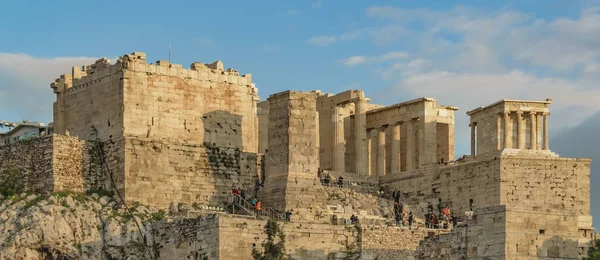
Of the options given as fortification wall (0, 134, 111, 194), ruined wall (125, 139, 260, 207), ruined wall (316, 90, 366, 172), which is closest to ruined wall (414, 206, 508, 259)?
ruined wall (125, 139, 260, 207)

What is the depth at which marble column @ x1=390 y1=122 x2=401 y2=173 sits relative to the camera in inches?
3535

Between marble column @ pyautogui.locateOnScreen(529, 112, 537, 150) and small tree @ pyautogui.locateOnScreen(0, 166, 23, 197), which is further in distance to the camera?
marble column @ pyautogui.locateOnScreen(529, 112, 537, 150)

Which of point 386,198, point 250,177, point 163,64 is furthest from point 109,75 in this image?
point 386,198

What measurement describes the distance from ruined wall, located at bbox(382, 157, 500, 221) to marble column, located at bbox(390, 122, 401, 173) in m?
2.89

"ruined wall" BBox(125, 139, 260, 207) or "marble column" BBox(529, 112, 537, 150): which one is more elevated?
"marble column" BBox(529, 112, 537, 150)

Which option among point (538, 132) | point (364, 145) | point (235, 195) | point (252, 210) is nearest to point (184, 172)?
point (235, 195)

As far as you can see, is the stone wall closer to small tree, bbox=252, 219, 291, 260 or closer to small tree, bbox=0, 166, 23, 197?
small tree, bbox=0, 166, 23, 197

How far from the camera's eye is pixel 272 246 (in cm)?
7531

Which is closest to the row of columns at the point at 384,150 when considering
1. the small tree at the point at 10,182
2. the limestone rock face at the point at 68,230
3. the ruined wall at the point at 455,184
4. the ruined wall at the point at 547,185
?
the ruined wall at the point at 455,184

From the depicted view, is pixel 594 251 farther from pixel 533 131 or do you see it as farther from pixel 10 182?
pixel 10 182

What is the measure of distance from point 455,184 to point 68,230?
16.9 metres

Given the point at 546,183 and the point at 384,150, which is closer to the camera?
the point at 546,183

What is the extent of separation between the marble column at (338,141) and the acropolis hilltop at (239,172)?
3.32 metres

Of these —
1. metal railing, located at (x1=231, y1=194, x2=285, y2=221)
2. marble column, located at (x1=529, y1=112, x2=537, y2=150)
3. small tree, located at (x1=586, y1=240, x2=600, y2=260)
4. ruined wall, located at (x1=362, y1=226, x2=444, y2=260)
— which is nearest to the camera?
small tree, located at (x1=586, y1=240, x2=600, y2=260)
